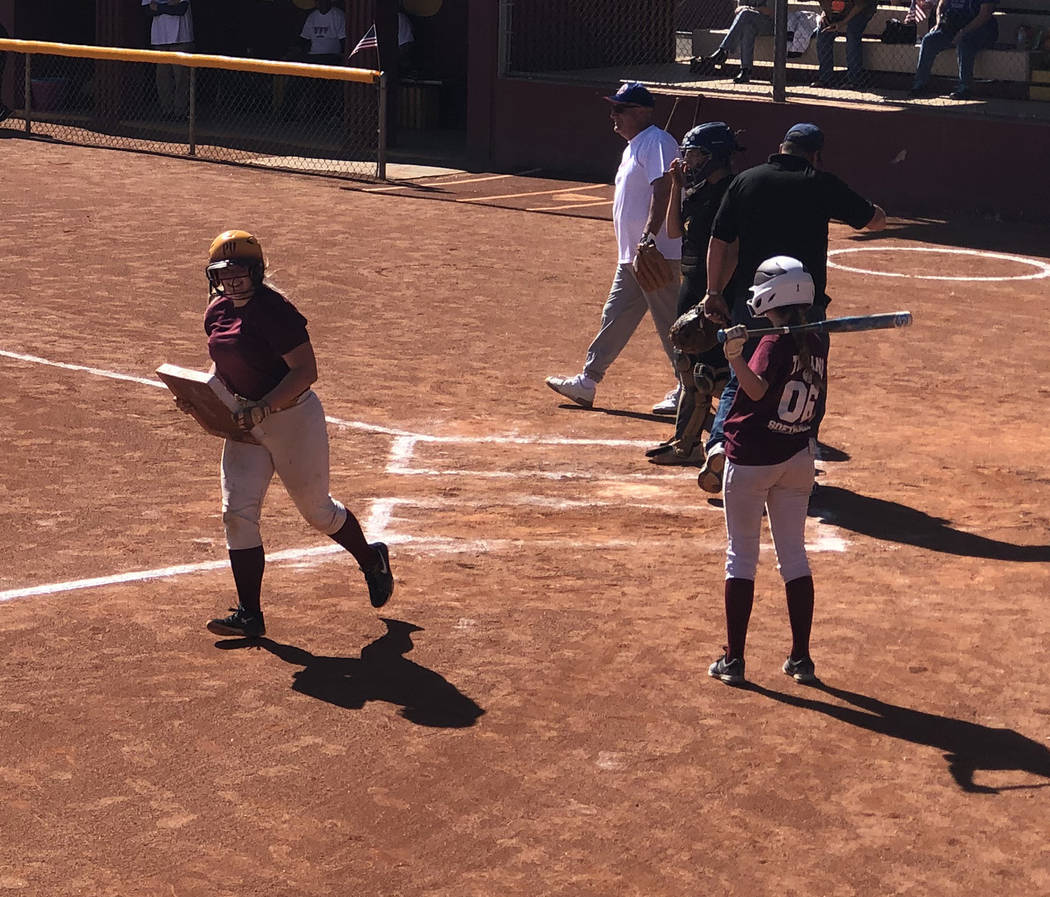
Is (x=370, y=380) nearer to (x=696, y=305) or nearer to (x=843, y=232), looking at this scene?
(x=696, y=305)

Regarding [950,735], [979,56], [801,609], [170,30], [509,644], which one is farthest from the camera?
[170,30]

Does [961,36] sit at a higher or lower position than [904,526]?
higher

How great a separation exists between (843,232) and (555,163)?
19.6 feet

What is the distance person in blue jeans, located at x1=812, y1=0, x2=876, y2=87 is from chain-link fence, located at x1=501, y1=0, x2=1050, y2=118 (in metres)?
0.02

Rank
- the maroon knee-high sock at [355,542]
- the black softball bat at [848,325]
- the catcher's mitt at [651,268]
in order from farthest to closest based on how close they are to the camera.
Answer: the catcher's mitt at [651,268] < the maroon knee-high sock at [355,542] < the black softball bat at [848,325]

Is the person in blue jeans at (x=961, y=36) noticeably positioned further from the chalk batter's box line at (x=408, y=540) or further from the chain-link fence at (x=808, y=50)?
the chalk batter's box line at (x=408, y=540)

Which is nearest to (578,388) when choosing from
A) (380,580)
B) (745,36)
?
(380,580)

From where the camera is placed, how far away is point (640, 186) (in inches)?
441

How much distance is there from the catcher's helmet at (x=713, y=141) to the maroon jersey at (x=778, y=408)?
10.9 ft

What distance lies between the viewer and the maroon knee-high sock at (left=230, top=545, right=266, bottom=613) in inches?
295

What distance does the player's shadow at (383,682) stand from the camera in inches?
270

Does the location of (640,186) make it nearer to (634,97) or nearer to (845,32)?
(634,97)

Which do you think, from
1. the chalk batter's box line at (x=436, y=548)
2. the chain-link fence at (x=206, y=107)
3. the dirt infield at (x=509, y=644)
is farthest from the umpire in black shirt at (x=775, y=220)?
the chain-link fence at (x=206, y=107)

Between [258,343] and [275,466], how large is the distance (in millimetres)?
569
